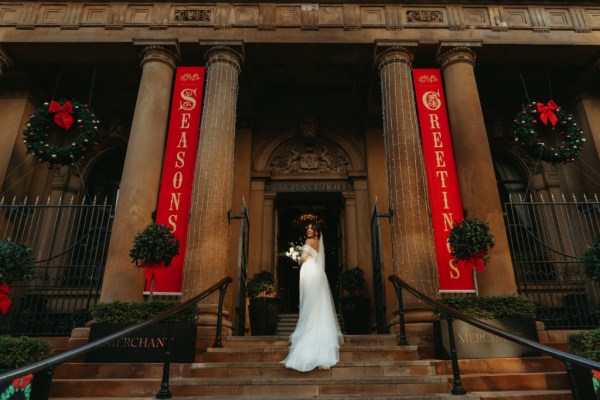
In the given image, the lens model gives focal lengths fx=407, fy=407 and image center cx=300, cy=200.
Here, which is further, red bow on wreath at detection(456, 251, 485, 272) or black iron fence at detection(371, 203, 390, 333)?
black iron fence at detection(371, 203, 390, 333)

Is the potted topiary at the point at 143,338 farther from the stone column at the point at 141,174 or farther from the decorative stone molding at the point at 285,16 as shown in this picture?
the decorative stone molding at the point at 285,16

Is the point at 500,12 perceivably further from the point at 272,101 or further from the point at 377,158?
the point at 272,101

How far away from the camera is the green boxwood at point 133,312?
6613 mm

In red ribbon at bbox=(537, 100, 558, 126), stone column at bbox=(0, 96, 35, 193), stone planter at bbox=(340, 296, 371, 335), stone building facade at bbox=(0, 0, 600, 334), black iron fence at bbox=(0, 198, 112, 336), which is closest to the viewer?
stone building facade at bbox=(0, 0, 600, 334)

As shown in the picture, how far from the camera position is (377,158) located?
12.4 m

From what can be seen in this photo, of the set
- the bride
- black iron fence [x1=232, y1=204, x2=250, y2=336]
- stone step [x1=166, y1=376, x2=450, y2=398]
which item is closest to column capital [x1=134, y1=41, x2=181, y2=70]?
black iron fence [x1=232, y1=204, x2=250, y2=336]

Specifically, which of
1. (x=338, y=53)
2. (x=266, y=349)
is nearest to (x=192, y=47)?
(x=338, y=53)

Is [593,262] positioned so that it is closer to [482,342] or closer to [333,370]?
[482,342]

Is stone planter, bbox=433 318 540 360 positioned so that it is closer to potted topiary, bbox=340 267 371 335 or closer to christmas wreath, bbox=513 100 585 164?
potted topiary, bbox=340 267 371 335

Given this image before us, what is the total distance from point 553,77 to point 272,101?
329 inches

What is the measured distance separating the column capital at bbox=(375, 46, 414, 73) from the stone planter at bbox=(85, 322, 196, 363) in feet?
23.8

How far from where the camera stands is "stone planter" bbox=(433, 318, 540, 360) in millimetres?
6121

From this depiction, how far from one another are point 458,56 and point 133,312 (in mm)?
8843

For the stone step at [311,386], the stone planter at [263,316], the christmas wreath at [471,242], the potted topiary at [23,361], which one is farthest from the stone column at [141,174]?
the christmas wreath at [471,242]
